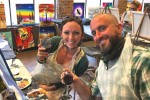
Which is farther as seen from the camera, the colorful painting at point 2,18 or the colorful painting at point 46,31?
the colorful painting at point 46,31

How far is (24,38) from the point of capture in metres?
4.48

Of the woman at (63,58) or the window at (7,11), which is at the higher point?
the window at (7,11)

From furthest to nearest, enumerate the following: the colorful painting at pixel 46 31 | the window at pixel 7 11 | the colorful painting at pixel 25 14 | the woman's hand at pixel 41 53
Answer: the colorful painting at pixel 46 31
the colorful painting at pixel 25 14
the window at pixel 7 11
the woman's hand at pixel 41 53

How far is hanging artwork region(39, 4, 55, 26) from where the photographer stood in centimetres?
461

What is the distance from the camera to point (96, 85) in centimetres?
129

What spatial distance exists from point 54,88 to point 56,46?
1.51 ft

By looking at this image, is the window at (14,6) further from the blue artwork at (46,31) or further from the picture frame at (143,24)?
the picture frame at (143,24)

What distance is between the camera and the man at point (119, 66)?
2.83 feet

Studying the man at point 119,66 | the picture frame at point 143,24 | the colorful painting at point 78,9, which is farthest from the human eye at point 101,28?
the colorful painting at point 78,9

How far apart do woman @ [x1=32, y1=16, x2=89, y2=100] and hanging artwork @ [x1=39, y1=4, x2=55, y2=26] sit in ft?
10.4

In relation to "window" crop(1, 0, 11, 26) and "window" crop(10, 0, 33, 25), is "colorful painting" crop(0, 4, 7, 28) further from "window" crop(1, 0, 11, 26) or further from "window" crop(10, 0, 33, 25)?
"window" crop(10, 0, 33, 25)

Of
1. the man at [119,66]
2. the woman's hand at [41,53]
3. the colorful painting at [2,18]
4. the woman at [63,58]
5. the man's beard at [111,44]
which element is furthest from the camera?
the colorful painting at [2,18]

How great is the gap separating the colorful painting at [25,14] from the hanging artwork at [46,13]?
266 millimetres

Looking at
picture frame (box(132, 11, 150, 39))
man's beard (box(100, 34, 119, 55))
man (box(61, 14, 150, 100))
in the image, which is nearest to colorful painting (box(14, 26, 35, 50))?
picture frame (box(132, 11, 150, 39))
